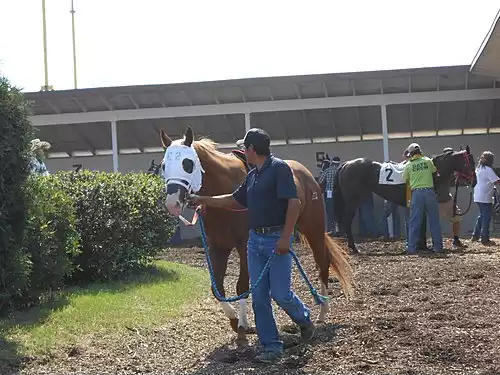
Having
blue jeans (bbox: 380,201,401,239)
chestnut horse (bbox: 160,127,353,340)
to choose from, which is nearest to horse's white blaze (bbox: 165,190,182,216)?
chestnut horse (bbox: 160,127,353,340)

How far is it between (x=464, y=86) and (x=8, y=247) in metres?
14.2

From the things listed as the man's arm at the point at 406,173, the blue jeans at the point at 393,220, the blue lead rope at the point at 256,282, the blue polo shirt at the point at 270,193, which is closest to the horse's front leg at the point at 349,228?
the man's arm at the point at 406,173

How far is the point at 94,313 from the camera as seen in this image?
6.91m

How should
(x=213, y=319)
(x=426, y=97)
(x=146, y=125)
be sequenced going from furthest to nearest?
(x=146, y=125) → (x=426, y=97) → (x=213, y=319)

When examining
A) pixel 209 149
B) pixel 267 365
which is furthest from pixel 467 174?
pixel 267 365

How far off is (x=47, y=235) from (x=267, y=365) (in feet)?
10.7

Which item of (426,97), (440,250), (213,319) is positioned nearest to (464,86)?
(426,97)

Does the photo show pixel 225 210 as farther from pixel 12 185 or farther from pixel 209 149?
pixel 12 185

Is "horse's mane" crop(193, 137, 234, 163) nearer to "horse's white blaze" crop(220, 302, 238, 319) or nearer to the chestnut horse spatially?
the chestnut horse

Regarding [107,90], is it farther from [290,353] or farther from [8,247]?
[290,353]

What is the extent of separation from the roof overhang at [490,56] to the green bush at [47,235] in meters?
8.87

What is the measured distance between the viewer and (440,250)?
12188 millimetres

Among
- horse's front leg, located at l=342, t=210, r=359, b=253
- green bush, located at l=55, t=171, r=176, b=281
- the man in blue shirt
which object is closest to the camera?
the man in blue shirt

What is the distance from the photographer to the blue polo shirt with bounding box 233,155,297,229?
5.18 metres
